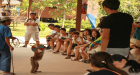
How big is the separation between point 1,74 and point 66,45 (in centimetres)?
271

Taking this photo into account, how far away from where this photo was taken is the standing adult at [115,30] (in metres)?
2.18

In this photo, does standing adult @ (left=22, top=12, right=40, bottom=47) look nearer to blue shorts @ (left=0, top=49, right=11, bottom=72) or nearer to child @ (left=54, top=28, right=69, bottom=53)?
child @ (left=54, top=28, right=69, bottom=53)

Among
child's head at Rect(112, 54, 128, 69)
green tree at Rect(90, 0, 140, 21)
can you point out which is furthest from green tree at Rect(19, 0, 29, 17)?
child's head at Rect(112, 54, 128, 69)

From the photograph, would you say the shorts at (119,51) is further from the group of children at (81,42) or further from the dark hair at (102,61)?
the group of children at (81,42)

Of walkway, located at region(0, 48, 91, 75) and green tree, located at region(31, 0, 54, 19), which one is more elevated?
green tree, located at region(31, 0, 54, 19)

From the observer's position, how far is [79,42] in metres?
5.14

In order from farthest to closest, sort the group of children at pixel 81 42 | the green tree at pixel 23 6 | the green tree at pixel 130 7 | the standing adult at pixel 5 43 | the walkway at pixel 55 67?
1. the green tree at pixel 23 6
2. the green tree at pixel 130 7
3. the group of children at pixel 81 42
4. the walkway at pixel 55 67
5. the standing adult at pixel 5 43

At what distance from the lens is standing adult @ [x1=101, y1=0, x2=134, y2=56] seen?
2.18 meters

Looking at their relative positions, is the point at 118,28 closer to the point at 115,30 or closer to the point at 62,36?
the point at 115,30

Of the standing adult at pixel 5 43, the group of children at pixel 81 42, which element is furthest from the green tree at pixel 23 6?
the standing adult at pixel 5 43

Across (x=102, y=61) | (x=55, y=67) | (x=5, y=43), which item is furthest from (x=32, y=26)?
(x=102, y=61)

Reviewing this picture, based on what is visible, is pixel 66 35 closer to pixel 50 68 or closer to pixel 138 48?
pixel 50 68

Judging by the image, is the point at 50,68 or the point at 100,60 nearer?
the point at 100,60

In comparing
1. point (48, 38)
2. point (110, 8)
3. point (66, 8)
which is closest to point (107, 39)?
point (110, 8)
